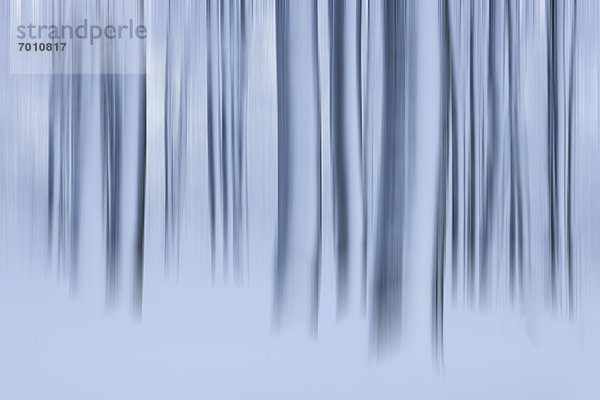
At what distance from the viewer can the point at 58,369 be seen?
0.79m

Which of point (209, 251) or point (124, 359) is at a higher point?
point (209, 251)

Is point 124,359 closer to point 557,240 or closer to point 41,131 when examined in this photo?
point 41,131

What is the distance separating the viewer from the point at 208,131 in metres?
0.79

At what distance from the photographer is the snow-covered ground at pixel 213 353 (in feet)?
2.56

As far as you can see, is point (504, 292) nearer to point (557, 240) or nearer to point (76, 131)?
point (557, 240)

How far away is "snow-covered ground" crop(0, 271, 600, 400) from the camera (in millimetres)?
782

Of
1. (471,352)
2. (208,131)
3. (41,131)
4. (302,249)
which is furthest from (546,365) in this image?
(41,131)

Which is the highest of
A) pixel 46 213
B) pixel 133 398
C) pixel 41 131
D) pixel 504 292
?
pixel 41 131

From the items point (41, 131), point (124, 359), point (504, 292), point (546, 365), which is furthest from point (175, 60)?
point (546, 365)

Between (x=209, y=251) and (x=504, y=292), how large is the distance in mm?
493

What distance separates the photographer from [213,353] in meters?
0.78

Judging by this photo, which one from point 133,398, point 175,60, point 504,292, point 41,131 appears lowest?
point 133,398

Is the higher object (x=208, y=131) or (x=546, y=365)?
(x=208, y=131)

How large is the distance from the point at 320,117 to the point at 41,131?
1.50 feet
